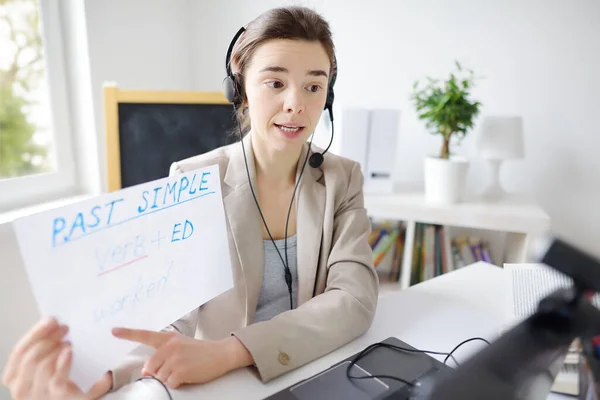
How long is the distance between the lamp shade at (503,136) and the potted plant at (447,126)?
73mm

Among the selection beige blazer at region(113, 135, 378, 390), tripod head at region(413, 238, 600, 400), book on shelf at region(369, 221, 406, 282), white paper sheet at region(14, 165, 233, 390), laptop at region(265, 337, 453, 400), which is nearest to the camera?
tripod head at region(413, 238, 600, 400)

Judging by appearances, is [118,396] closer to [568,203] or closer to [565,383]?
[565,383]

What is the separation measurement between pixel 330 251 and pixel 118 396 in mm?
489

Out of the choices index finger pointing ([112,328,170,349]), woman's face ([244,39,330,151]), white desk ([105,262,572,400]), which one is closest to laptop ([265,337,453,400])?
white desk ([105,262,572,400])

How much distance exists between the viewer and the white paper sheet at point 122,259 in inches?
17.7

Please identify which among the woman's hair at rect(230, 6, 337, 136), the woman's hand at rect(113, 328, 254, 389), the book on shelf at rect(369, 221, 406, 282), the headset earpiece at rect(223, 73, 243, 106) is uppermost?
the woman's hair at rect(230, 6, 337, 136)

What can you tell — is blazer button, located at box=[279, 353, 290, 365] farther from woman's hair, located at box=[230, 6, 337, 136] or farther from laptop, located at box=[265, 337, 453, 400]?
woman's hair, located at box=[230, 6, 337, 136]

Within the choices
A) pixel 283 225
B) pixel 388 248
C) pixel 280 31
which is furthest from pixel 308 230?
pixel 388 248

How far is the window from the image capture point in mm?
1414

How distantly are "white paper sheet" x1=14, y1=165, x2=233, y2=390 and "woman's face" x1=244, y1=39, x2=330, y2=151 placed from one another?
0.26 metres

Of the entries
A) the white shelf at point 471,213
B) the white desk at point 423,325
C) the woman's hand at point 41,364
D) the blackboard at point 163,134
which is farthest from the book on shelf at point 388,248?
the woman's hand at point 41,364

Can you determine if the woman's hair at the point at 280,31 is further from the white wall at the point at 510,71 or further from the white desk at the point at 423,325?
the white wall at the point at 510,71

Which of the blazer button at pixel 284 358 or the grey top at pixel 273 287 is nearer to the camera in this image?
the blazer button at pixel 284 358

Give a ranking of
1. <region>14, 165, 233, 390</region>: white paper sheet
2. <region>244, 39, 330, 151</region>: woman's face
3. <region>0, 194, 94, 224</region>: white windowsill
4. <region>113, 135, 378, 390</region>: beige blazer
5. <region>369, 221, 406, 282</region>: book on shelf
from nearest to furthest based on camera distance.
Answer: <region>14, 165, 233, 390</region>: white paper sheet → <region>113, 135, 378, 390</region>: beige blazer → <region>244, 39, 330, 151</region>: woman's face → <region>0, 194, 94, 224</region>: white windowsill → <region>369, 221, 406, 282</region>: book on shelf
